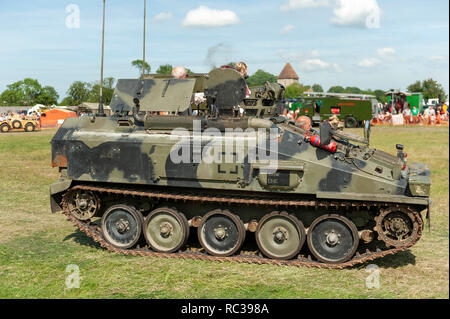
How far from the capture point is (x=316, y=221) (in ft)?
28.8

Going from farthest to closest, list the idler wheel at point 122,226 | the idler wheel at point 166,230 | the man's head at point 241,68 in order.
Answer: the man's head at point 241,68
the idler wheel at point 122,226
the idler wheel at point 166,230

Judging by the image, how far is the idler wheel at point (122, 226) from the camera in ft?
31.5

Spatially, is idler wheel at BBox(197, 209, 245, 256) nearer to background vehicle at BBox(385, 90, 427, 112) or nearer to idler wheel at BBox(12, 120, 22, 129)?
idler wheel at BBox(12, 120, 22, 129)

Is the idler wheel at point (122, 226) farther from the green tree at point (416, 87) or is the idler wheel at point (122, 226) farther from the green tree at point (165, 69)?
the green tree at point (416, 87)

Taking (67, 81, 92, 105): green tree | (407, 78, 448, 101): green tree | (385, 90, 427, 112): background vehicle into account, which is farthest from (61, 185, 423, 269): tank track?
(407, 78, 448, 101): green tree

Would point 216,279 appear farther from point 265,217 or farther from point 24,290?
point 24,290

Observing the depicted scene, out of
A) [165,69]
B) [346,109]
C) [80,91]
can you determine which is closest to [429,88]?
[165,69]

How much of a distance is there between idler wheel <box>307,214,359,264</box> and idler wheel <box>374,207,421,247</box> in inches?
18.2

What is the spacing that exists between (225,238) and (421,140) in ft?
66.6

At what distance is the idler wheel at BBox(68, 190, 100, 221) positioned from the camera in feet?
32.0

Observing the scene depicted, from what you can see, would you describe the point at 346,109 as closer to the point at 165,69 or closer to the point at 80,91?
the point at 80,91

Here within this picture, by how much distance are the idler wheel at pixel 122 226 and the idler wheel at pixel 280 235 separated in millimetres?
2480

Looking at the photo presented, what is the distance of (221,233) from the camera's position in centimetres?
921

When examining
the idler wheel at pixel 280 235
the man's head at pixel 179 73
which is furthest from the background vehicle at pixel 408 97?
the idler wheel at pixel 280 235
